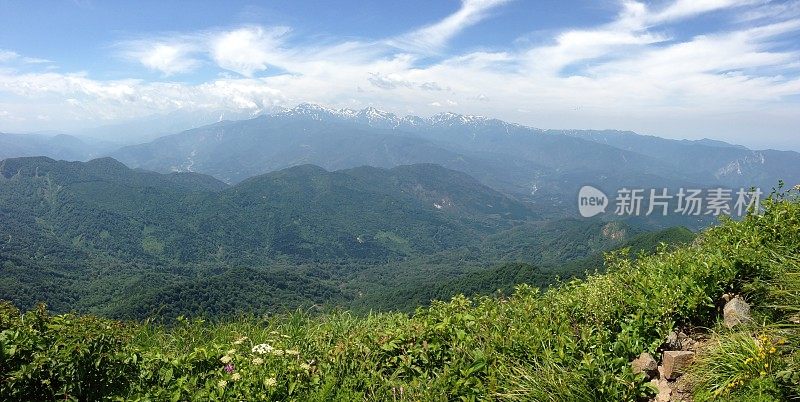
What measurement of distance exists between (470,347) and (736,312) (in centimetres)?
303


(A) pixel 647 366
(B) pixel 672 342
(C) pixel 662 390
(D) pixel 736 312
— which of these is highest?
(D) pixel 736 312

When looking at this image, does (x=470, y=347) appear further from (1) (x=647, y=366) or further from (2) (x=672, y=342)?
(2) (x=672, y=342)

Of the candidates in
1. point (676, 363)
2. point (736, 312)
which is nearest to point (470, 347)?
point (676, 363)

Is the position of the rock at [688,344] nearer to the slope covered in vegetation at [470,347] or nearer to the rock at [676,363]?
the slope covered in vegetation at [470,347]

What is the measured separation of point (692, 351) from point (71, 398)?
5.80 meters

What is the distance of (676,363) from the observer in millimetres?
4176

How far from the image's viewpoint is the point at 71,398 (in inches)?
131

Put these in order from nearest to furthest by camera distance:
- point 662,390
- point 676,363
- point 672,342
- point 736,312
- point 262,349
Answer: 1. point 662,390
2. point 676,363
3. point 262,349
4. point 672,342
5. point 736,312

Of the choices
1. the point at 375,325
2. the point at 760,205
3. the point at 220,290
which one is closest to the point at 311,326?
the point at 375,325

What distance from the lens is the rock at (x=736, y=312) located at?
459 centimetres

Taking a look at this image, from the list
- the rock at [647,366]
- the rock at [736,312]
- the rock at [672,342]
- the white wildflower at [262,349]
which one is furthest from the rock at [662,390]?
the white wildflower at [262,349]

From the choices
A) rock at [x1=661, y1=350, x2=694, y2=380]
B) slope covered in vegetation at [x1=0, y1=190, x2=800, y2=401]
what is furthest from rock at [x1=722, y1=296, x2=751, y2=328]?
rock at [x1=661, y1=350, x2=694, y2=380]

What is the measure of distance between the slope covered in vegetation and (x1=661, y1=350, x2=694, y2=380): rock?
→ 0.21 m

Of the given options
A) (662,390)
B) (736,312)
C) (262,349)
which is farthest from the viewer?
(736,312)
